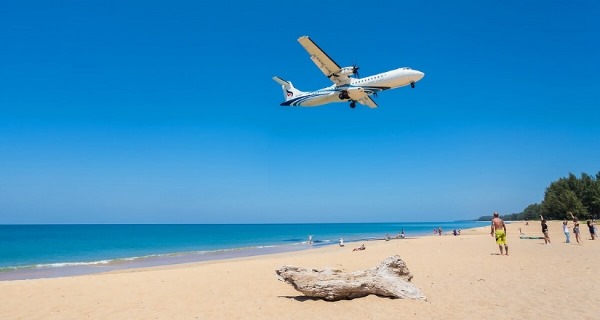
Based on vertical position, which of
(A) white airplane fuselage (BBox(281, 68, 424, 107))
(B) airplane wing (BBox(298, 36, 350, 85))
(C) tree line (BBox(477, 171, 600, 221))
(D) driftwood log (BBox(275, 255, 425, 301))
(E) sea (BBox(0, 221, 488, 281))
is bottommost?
(E) sea (BBox(0, 221, 488, 281))

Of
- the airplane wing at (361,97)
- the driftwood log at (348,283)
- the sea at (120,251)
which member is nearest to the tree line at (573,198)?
the sea at (120,251)

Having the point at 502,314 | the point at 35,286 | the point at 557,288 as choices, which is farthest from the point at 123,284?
the point at 557,288

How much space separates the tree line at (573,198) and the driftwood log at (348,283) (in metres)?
70.4

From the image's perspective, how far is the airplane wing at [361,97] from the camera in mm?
25641

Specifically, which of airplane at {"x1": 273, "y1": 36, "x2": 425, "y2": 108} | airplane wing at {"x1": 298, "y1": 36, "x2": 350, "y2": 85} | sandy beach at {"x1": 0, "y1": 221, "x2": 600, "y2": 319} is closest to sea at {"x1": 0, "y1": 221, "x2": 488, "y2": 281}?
sandy beach at {"x1": 0, "y1": 221, "x2": 600, "y2": 319}

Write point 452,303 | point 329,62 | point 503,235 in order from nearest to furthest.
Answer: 1. point 452,303
2. point 503,235
3. point 329,62

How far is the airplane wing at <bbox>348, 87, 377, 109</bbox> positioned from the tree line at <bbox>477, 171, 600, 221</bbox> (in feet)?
181

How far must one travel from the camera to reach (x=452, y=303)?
26.9 ft

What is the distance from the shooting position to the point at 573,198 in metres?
67.2

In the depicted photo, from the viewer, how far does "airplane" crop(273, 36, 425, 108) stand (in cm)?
2455

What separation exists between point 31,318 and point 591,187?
85643 mm

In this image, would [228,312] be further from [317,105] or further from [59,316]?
[317,105]

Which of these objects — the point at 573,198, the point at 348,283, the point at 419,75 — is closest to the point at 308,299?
the point at 348,283

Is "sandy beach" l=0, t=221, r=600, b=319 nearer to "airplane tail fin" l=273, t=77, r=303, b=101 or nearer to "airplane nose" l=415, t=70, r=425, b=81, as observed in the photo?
"airplane nose" l=415, t=70, r=425, b=81
